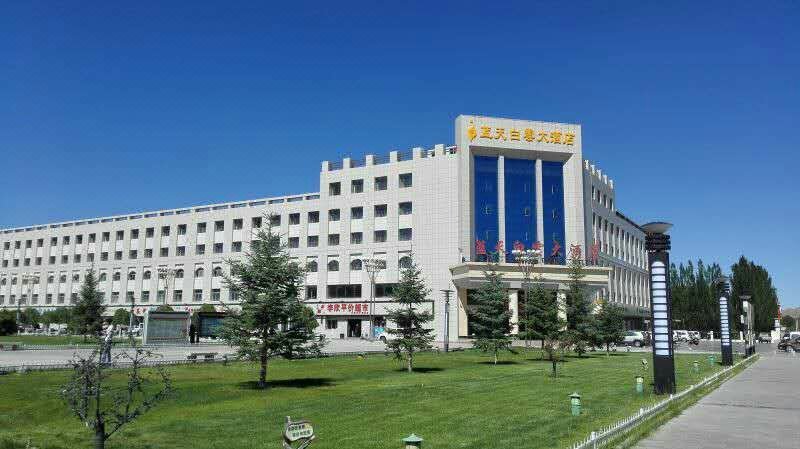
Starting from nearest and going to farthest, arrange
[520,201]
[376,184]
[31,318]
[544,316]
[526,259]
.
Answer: [544,316] → [526,259] → [520,201] → [376,184] → [31,318]

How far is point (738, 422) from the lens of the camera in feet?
54.2

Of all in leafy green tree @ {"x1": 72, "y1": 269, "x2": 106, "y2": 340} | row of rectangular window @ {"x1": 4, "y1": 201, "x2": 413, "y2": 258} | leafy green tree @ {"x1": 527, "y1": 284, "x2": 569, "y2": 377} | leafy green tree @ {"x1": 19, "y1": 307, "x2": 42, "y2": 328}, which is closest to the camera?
leafy green tree @ {"x1": 527, "y1": 284, "x2": 569, "y2": 377}

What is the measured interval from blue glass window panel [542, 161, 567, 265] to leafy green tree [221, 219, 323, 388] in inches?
2241

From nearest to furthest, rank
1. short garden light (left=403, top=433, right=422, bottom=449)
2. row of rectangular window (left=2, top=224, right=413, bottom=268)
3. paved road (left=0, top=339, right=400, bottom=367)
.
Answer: short garden light (left=403, top=433, right=422, bottom=449) < paved road (left=0, top=339, right=400, bottom=367) < row of rectangular window (left=2, top=224, right=413, bottom=268)

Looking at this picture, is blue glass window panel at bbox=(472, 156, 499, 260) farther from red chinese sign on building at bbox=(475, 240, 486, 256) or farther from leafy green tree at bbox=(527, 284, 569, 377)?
leafy green tree at bbox=(527, 284, 569, 377)

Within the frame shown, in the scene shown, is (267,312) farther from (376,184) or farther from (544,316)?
(376,184)

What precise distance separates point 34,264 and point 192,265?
42563 mm

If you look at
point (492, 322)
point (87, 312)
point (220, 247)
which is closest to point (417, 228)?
point (220, 247)

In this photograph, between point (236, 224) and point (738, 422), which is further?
point (236, 224)

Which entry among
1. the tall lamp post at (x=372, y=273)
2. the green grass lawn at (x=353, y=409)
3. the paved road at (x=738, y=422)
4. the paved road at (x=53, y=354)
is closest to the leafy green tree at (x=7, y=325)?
the paved road at (x=53, y=354)

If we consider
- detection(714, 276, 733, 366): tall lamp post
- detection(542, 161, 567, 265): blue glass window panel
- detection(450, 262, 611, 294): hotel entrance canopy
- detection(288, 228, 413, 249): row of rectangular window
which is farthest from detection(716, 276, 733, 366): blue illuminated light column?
detection(288, 228, 413, 249): row of rectangular window

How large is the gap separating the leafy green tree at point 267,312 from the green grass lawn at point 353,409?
172 centimetres

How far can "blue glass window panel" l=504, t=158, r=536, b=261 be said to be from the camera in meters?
79.2

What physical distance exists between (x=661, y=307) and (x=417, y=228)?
58644mm
